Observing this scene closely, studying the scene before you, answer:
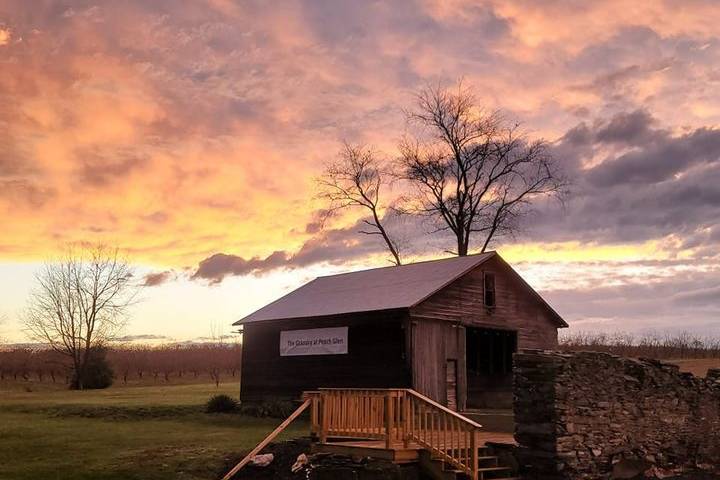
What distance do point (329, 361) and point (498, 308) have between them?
7088 millimetres

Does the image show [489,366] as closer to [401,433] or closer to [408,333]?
[408,333]

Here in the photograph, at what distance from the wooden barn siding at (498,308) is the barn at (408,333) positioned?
0.04 meters

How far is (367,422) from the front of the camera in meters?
18.8

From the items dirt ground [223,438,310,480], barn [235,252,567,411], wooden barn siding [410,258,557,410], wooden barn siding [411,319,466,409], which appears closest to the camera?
dirt ground [223,438,310,480]

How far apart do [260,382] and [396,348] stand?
8041 mm

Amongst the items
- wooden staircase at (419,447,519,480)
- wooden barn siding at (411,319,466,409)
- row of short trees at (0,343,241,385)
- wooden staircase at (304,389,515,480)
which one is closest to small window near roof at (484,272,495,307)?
wooden barn siding at (411,319,466,409)

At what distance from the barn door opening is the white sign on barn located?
389cm

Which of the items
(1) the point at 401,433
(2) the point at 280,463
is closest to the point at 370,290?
(2) the point at 280,463

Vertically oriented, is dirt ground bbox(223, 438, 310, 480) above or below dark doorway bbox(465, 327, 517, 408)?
below

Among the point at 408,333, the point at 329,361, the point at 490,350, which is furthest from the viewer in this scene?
the point at 490,350

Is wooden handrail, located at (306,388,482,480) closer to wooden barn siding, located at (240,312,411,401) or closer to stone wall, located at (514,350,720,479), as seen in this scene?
stone wall, located at (514,350,720,479)

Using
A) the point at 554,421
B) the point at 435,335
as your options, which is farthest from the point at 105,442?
the point at 554,421

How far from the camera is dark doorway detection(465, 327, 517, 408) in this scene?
3003cm

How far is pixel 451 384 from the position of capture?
27.7 m
